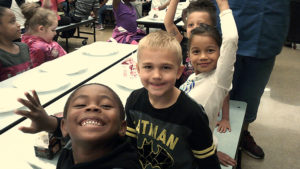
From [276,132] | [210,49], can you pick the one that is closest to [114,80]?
[210,49]

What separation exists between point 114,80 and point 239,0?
894 millimetres

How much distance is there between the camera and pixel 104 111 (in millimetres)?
928

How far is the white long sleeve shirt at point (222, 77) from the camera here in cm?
116

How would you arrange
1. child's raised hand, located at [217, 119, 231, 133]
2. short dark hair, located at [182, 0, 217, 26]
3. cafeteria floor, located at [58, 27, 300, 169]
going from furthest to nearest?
1. cafeteria floor, located at [58, 27, 300, 169]
2. short dark hair, located at [182, 0, 217, 26]
3. child's raised hand, located at [217, 119, 231, 133]

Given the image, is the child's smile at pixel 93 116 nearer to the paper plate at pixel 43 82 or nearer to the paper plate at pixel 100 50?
the paper plate at pixel 43 82

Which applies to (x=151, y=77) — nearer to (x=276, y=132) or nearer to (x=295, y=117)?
(x=276, y=132)

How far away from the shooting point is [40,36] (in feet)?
7.80

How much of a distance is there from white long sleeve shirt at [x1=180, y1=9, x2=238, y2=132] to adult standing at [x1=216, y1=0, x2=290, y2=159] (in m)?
0.49

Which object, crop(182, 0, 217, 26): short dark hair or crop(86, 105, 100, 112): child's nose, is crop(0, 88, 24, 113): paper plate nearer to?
crop(86, 105, 100, 112): child's nose

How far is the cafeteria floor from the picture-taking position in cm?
217

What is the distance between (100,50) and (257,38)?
1.22 m

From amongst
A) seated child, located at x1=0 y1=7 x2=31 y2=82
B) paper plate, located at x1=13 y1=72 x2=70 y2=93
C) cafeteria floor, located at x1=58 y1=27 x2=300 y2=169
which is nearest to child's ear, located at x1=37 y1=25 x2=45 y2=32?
seated child, located at x1=0 y1=7 x2=31 y2=82

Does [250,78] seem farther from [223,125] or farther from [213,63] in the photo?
[213,63]

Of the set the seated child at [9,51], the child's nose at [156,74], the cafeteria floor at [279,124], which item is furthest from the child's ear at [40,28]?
the cafeteria floor at [279,124]
